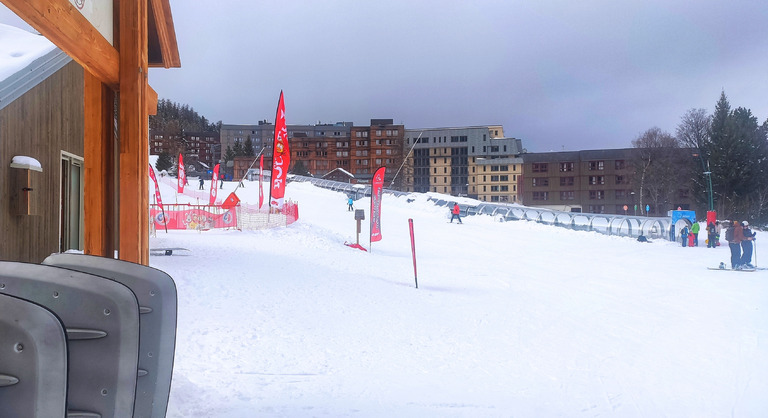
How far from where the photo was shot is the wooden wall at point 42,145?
279 inches

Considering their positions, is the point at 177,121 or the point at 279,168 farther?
the point at 177,121

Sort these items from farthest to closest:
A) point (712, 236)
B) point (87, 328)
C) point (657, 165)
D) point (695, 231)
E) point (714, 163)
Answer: point (657, 165)
point (714, 163)
point (695, 231)
point (712, 236)
point (87, 328)

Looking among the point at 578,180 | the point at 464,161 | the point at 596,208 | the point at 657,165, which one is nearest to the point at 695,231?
the point at 657,165

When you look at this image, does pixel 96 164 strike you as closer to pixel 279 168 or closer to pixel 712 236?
pixel 279 168

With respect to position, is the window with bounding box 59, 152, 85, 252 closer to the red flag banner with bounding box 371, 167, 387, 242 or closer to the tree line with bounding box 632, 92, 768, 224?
the red flag banner with bounding box 371, 167, 387, 242

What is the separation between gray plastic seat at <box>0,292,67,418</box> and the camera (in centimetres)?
164

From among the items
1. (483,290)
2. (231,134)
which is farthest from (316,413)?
(231,134)

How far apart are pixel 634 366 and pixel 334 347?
3333 millimetres

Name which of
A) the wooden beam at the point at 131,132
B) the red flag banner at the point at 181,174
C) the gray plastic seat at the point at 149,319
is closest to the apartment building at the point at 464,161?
the red flag banner at the point at 181,174

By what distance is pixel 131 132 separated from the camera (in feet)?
14.9

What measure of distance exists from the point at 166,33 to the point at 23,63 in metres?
2.86

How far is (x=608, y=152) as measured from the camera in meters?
65.0

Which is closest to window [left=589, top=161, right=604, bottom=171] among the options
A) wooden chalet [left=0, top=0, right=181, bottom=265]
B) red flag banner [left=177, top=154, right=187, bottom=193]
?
red flag banner [left=177, top=154, right=187, bottom=193]

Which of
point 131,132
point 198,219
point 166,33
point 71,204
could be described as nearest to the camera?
point 131,132
